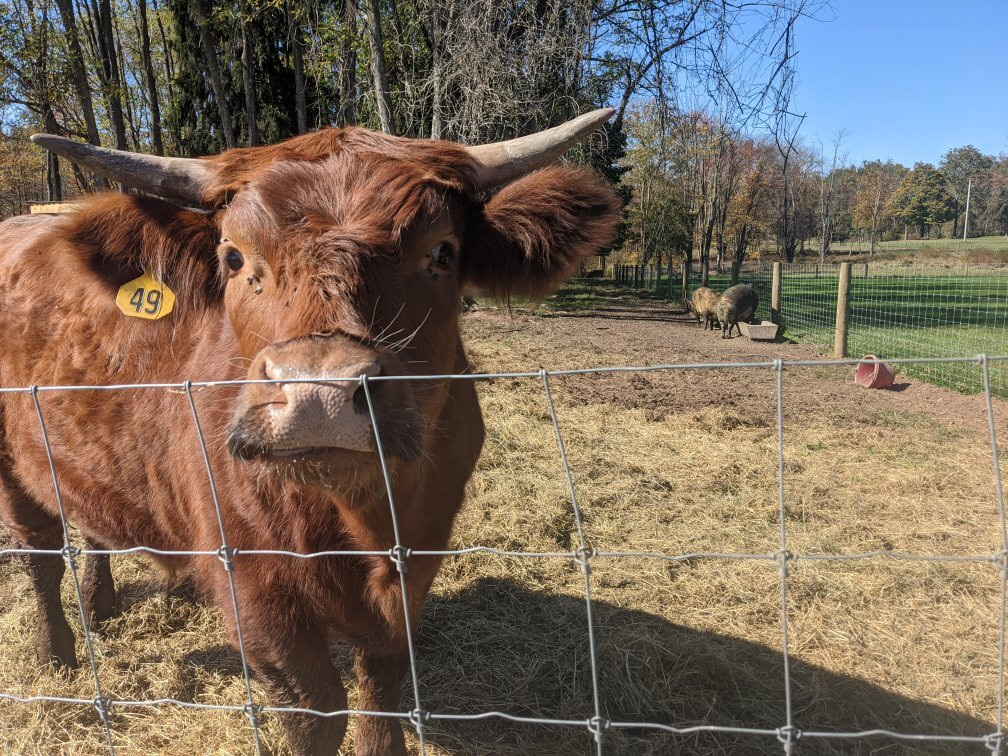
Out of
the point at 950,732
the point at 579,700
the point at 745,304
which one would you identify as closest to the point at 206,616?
the point at 579,700

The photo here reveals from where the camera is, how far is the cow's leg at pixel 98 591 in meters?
3.75

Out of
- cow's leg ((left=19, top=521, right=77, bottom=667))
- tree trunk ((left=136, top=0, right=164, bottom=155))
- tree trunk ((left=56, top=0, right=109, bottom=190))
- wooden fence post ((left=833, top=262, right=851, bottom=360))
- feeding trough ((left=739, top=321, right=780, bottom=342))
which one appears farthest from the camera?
tree trunk ((left=136, top=0, right=164, bottom=155))

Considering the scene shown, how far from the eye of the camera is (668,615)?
363 centimetres

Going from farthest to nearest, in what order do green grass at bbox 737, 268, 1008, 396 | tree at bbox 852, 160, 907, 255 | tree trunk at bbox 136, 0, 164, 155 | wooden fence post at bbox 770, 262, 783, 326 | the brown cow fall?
tree at bbox 852, 160, 907, 255, tree trunk at bbox 136, 0, 164, 155, wooden fence post at bbox 770, 262, 783, 326, green grass at bbox 737, 268, 1008, 396, the brown cow

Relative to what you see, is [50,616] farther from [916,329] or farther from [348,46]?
[916,329]

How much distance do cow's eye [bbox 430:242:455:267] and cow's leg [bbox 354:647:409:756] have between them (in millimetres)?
1543

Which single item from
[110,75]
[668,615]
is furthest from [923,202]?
[668,615]

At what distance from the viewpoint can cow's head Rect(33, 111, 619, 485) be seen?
1480mm

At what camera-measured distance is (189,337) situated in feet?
9.08

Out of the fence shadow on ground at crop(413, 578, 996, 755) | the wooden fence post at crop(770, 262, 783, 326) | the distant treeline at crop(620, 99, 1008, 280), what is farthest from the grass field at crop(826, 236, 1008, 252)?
the fence shadow on ground at crop(413, 578, 996, 755)

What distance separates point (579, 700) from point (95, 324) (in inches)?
116

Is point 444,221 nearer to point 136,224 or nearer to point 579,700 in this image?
point 136,224

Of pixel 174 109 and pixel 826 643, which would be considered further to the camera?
pixel 174 109

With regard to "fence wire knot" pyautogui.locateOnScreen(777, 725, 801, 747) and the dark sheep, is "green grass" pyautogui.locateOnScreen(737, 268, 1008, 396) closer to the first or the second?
the dark sheep
